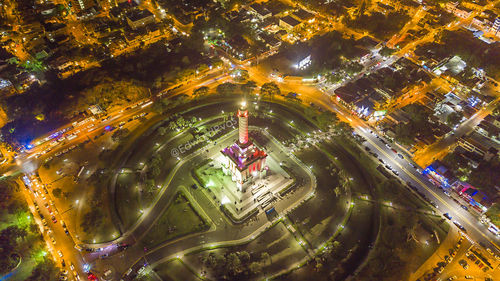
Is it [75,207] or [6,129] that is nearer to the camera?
[75,207]

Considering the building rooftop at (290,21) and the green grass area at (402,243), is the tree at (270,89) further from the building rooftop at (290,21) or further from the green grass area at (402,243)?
A: the green grass area at (402,243)

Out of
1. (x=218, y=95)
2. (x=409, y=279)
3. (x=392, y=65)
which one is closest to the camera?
(x=409, y=279)

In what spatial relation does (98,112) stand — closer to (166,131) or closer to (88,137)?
(88,137)

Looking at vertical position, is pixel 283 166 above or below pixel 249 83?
below

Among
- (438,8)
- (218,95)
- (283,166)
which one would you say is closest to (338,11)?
(438,8)

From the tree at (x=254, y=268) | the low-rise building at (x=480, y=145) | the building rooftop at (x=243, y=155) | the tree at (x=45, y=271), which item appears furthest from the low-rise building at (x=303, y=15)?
the tree at (x=45, y=271)

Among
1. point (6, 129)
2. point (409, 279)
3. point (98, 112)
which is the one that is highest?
point (6, 129)
